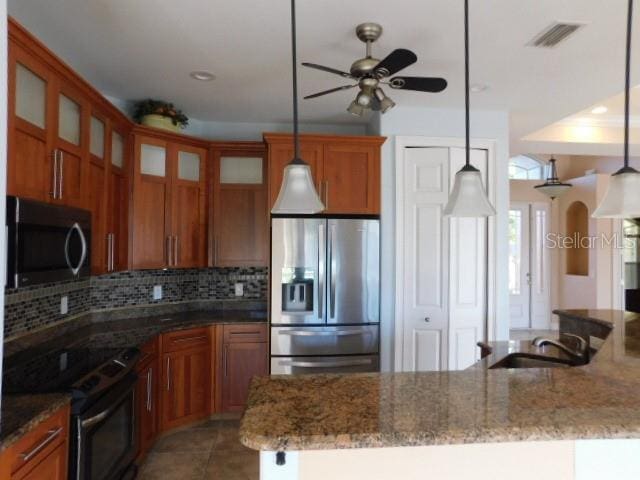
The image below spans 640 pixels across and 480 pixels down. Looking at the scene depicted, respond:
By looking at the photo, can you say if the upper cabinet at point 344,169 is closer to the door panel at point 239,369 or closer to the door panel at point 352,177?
the door panel at point 352,177

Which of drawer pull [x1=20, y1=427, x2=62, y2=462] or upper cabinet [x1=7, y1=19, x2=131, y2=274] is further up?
upper cabinet [x1=7, y1=19, x2=131, y2=274]

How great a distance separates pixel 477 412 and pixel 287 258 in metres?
2.29

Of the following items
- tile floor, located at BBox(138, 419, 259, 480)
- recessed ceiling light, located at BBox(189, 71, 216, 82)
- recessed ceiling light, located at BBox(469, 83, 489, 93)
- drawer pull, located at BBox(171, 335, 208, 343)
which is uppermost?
recessed ceiling light, located at BBox(189, 71, 216, 82)

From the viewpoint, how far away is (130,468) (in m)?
2.42

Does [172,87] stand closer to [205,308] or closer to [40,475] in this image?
[205,308]

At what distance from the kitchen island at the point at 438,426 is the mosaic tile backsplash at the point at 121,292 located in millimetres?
1904

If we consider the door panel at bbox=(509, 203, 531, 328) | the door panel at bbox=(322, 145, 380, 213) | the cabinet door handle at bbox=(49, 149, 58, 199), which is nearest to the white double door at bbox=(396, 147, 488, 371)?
the door panel at bbox=(322, 145, 380, 213)

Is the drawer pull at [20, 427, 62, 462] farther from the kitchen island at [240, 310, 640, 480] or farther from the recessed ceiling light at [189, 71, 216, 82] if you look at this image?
the recessed ceiling light at [189, 71, 216, 82]

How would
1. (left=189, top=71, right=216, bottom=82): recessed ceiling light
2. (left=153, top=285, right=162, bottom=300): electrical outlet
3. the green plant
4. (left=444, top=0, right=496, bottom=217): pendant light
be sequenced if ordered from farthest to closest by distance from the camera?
(left=153, top=285, right=162, bottom=300): electrical outlet, the green plant, (left=189, top=71, right=216, bottom=82): recessed ceiling light, (left=444, top=0, right=496, bottom=217): pendant light

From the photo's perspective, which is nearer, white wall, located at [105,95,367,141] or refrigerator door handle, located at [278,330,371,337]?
refrigerator door handle, located at [278,330,371,337]

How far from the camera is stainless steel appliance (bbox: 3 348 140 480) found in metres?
1.77

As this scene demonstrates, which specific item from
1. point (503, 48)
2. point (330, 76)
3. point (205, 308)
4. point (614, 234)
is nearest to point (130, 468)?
point (205, 308)

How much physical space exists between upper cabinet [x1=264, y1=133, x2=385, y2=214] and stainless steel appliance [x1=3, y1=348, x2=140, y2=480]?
1826 mm

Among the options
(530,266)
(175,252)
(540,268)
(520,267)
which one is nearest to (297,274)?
(175,252)
